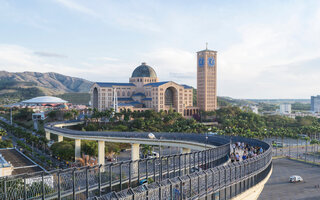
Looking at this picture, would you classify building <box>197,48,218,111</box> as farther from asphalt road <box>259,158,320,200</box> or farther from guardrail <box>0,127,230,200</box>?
guardrail <box>0,127,230,200</box>

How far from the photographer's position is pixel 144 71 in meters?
140

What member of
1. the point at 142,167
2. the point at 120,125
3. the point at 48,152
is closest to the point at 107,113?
the point at 120,125

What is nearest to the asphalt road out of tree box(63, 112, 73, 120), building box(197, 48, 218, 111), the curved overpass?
the curved overpass

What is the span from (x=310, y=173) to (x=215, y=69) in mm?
84682

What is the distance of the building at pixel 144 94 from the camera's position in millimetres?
125000

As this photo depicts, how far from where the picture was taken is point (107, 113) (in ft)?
328

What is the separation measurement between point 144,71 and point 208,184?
120954 mm

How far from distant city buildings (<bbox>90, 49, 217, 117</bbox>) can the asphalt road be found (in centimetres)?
6365

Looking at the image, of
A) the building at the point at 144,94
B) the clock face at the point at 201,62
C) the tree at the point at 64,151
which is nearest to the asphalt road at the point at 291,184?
the tree at the point at 64,151

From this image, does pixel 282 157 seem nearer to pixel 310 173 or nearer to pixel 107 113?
pixel 310 173

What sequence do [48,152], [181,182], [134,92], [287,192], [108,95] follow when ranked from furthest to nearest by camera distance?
[134,92]
[108,95]
[48,152]
[287,192]
[181,182]

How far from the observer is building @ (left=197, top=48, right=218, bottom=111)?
138500 mm

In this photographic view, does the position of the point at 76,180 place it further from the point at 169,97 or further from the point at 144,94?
the point at 144,94

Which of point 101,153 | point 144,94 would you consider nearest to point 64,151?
point 101,153
